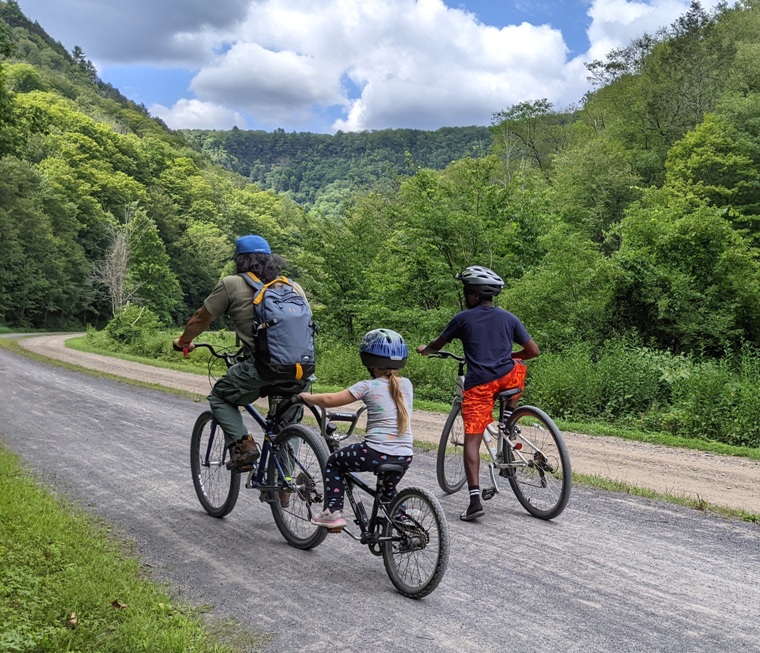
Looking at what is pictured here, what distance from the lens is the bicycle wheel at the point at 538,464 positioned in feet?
18.1

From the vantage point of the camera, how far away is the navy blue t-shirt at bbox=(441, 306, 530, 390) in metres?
5.52

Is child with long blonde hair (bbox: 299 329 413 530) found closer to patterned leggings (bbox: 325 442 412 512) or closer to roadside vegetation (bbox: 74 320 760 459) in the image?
patterned leggings (bbox: 325 442 412 512)

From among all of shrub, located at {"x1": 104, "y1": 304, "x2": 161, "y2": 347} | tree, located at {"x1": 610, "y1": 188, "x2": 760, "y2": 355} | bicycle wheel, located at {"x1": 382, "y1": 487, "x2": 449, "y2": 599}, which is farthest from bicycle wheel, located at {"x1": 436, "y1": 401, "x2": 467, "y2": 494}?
shrub, located at {"x1": 104, "y1": 304, "x2": 161, "y2": 347}

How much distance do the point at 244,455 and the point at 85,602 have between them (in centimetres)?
163

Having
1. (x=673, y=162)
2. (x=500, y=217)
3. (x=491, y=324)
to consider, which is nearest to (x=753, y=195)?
(x=673, y=162)

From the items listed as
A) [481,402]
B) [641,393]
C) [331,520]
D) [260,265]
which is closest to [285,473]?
[331,520]

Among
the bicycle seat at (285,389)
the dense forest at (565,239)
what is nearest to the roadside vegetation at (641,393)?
the dense forest at (565,239)

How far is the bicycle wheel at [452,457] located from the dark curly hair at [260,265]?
7.46 feet

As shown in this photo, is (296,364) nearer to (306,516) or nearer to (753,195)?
(306,516)

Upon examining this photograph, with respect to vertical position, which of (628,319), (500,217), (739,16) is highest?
(739,16)

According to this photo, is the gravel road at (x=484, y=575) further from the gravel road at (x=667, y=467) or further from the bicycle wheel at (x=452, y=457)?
the gravel road at (x=667, y=467)

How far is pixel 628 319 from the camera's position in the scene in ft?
52.5

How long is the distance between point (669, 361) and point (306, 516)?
1031 centimetres

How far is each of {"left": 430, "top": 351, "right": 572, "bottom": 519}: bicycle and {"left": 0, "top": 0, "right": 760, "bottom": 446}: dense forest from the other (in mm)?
6240
